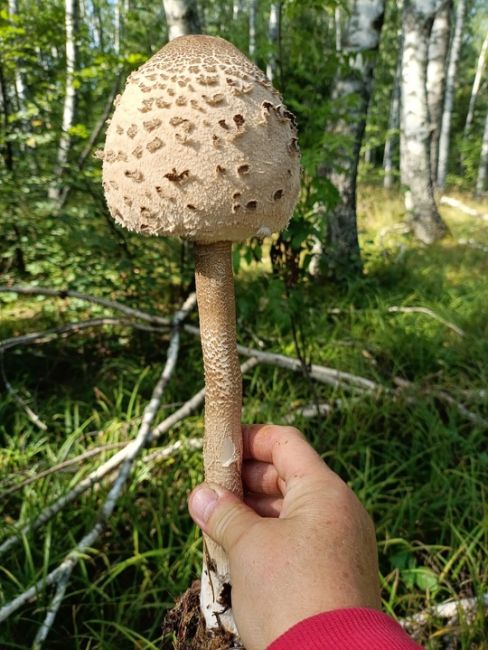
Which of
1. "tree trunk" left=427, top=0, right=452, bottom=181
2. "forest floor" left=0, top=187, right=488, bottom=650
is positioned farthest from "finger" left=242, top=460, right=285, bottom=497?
"tree trunk" left=427, top=0, right=452, bottom=181

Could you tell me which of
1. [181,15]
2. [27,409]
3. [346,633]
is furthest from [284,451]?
[181,15]

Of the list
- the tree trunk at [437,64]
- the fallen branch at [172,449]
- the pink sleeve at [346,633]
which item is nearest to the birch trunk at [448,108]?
the tree trunk at [437,64]

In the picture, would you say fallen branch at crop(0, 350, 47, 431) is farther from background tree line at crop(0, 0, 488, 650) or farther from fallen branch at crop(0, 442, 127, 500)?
fallen branch at crop(0, 442, 127, 500)

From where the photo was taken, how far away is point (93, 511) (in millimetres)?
2498

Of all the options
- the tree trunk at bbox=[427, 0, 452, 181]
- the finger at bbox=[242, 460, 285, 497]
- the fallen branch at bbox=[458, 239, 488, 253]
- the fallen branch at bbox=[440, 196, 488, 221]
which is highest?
the tree trunk at bbox=[427, 0, 452, 181]

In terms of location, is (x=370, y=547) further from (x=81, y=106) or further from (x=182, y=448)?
(x=81, y=106)

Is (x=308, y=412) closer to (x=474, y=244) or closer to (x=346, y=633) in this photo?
(x=346, y=633)

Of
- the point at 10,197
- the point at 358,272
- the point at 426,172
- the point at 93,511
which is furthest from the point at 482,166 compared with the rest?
the point at 93,511

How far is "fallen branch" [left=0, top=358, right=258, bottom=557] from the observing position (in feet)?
7.47

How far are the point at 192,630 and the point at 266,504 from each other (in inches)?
21.1

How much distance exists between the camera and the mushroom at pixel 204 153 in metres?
1.27

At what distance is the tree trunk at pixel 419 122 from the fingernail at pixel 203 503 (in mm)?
7902

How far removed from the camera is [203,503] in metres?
1.56

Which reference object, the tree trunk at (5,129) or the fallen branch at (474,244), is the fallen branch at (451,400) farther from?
the fallen branch at (474,244)
